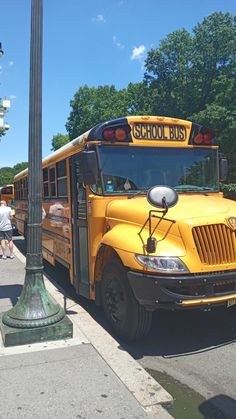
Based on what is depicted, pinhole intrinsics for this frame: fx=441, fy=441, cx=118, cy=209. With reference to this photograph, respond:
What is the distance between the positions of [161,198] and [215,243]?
2.26 feet

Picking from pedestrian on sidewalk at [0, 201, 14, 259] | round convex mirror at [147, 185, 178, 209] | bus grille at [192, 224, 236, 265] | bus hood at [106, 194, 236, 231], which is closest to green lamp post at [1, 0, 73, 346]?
bus hood at [106, 194, 236, 231]

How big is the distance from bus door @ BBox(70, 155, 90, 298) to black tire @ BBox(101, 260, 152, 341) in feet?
2.58

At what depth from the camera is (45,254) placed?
355 inches

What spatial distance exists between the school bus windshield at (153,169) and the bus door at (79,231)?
0.53m

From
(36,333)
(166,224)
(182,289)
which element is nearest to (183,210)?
(166,224)

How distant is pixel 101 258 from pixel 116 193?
0.81 meters

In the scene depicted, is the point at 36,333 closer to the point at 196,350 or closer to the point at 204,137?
the point at 196,350

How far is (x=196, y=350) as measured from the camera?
4.69 metres

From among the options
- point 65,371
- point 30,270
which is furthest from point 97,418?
point 30,270

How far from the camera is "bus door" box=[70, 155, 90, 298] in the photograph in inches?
231

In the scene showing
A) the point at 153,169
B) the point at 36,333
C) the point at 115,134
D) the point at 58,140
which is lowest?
the point at 36,333

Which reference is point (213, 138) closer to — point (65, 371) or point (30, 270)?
point (30, 270)

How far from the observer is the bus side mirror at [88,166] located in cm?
511

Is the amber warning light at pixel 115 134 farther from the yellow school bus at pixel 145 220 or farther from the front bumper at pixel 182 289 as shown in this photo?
the front bumper at pixel 182 289
